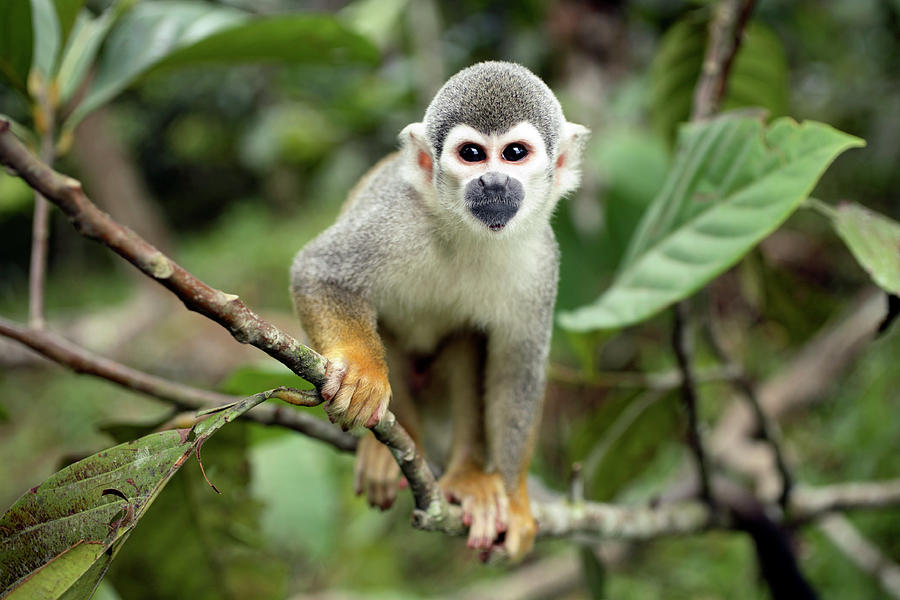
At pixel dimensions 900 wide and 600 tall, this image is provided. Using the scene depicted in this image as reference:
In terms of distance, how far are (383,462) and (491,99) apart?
2.72ft

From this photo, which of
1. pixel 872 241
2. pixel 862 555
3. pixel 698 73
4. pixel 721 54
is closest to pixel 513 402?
pixel 872 241

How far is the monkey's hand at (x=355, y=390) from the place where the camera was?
1.07m

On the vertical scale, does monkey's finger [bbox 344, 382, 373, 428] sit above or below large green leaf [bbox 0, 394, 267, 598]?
below

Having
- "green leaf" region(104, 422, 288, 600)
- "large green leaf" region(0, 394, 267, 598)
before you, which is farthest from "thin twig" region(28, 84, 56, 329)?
"large green leaf" region(0, 394, 267, 598)

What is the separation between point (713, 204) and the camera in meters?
1.45

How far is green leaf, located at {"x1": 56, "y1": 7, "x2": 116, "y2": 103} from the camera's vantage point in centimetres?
156

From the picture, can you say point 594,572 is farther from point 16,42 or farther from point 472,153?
point 16,42

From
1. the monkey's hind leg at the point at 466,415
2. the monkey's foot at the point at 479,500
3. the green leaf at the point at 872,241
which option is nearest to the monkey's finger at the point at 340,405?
the monkey's foot at the point at 479,500

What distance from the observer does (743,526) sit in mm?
1924

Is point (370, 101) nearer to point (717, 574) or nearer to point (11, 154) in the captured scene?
point (717, 574)

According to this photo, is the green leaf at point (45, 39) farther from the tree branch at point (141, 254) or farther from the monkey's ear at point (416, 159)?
the tree branch at point (141, 254)

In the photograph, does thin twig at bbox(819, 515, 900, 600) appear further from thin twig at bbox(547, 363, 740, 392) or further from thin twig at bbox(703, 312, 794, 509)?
thin twig at bbox(547, 363, 740, 392)

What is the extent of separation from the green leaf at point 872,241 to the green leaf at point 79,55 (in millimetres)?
1596

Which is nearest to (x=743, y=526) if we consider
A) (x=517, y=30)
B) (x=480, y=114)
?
(x=480, y=114)
